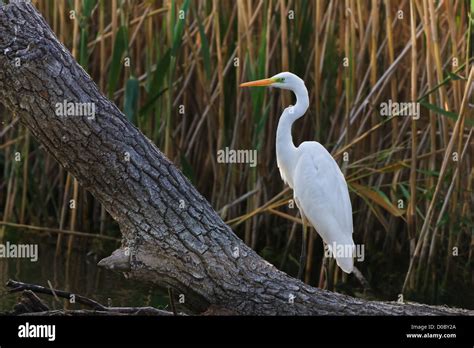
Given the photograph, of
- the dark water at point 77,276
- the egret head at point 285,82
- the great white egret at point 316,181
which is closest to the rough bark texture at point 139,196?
the great white egret at point 316,181

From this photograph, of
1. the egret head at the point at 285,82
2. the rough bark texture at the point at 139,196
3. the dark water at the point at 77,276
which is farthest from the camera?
the dark water at the point at 77,276

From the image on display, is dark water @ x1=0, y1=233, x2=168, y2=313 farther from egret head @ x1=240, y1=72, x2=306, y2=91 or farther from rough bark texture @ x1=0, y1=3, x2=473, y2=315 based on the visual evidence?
rough bark texture @ x1=0, y1=3, x2=473, y2=315

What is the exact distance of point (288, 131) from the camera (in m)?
4.12

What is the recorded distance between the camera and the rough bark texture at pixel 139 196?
299 cm

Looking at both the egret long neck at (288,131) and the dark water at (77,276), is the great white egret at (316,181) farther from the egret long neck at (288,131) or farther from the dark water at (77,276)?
the dark water at (77,276)

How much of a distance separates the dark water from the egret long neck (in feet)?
3.17

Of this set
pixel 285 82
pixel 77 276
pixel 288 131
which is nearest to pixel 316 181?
pixel 288 131

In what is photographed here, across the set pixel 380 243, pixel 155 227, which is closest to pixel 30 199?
pixel 380 243

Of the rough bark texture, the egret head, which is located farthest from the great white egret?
the rough bark texture

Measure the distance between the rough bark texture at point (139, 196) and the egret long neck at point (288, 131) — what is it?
0.99 metres

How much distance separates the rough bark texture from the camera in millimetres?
2990

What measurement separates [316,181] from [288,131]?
26cm

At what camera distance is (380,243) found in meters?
5.10
